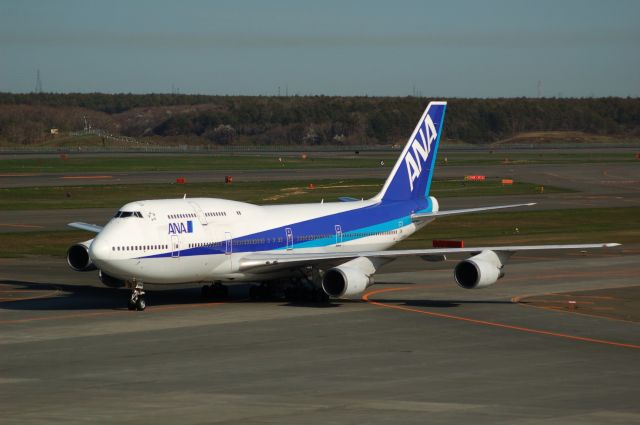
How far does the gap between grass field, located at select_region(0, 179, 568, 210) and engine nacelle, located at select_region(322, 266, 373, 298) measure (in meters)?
56.2

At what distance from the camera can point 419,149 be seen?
192ft

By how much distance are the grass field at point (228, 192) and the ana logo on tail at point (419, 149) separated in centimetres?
4714

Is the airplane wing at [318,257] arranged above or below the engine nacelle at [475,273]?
above

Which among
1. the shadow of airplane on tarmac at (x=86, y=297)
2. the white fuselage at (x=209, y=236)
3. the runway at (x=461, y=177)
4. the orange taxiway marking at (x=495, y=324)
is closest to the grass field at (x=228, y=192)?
the runway at (x=461, y=177)

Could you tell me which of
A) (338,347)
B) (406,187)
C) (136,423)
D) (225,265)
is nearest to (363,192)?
(406,187)

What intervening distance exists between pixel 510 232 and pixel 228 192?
39908 mm

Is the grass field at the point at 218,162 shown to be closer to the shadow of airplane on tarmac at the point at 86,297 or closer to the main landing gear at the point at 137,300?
the shadow of airplane on tarmac at the point at 86,297

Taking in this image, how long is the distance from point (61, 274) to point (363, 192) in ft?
188

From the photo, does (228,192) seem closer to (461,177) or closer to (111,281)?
(461,177)

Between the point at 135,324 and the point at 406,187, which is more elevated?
the point at 406,187

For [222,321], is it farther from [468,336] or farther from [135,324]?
[468,336]

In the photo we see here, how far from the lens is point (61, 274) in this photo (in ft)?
201

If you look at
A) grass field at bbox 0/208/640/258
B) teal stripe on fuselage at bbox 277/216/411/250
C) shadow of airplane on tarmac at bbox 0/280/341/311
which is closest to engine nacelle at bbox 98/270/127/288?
shadow of airplane on tarmac at bbox 0/280/341/311

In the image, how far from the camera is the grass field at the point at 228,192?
351 feet
